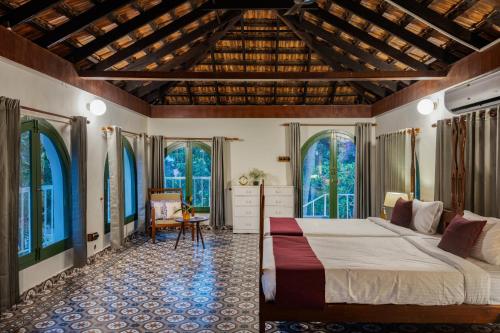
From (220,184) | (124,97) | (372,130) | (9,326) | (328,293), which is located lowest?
(9,326)

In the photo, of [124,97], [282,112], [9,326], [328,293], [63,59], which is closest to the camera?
[328,293]

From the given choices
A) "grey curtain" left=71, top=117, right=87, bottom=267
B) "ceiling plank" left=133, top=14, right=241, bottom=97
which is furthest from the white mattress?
"ceiling plank" left=133, top=14, right=241, bottom=97

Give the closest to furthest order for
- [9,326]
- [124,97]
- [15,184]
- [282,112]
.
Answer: [9,326] → [15,184] → [124,97] → [282,112]

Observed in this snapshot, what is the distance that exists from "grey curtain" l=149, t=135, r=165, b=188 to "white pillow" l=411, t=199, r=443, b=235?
A: 17.5ft

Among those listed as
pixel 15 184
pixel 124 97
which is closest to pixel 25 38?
pixel 15 184

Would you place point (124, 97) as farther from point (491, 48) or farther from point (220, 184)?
point (491, 48)

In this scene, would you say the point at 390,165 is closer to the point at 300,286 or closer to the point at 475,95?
the point at 475,95

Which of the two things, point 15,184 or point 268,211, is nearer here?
point 15,184

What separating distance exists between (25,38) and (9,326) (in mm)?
2961

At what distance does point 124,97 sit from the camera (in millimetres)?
6723

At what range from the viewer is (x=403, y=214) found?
4.95 metres

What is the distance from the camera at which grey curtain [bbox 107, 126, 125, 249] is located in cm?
589

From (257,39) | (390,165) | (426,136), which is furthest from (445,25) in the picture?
(257,39)

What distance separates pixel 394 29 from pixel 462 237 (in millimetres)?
2806
